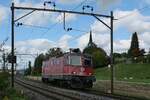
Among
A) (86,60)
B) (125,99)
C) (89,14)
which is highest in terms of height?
(89,14)

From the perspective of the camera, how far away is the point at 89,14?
3897 cm

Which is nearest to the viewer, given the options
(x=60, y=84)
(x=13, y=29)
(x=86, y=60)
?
(x=13, y=29)

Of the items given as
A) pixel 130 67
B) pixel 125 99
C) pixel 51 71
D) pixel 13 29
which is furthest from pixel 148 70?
pixel 125 99

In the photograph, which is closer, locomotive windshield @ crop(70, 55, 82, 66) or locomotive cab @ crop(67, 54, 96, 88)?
locomotive cab @ crop(67, 54, 96, 88)

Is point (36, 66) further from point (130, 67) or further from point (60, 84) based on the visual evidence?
point (60, 84)

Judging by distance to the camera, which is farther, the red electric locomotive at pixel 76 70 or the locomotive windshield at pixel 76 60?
the locomotive windshield at pixel 76 60

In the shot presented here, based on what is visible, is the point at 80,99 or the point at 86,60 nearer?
the point at 80,99

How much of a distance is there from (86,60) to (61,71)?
2.77m

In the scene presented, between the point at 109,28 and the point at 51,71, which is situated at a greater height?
the point at 109,28

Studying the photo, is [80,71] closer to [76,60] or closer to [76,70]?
[76,70]

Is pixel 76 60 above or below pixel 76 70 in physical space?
above

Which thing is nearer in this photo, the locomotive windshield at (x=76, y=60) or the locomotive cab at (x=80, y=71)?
the locomotive cab at (x=80, y=71)

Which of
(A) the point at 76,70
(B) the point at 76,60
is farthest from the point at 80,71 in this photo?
(B) the point at 76,60

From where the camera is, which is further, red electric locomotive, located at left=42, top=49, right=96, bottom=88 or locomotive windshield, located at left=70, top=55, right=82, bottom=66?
locomotive windshield, located at left=70, top=55, right=82, bottom=66
